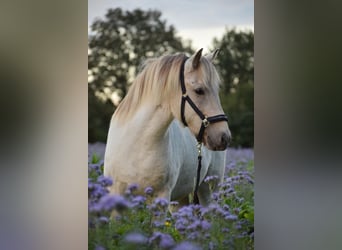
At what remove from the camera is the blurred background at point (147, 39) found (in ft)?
10.6

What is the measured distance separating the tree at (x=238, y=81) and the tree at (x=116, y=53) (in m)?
0.37

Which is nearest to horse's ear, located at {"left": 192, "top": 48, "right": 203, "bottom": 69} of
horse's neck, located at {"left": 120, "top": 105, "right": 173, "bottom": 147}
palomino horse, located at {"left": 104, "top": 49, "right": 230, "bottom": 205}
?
Answer: palomino horse, located at {"left": 104, "top": 49, "right": 230, "bottom": 205}

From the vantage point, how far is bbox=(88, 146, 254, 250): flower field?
3248mm

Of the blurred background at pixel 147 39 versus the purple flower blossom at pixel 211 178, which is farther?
the purple flower blossom at pixel 211 178

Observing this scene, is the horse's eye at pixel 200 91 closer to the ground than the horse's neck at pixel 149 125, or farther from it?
farther from it

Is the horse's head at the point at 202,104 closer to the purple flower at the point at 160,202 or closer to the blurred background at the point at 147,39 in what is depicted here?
the blurred background at the point at 147,39

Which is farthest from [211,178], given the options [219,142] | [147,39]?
[147,39]

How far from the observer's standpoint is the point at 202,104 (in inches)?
127

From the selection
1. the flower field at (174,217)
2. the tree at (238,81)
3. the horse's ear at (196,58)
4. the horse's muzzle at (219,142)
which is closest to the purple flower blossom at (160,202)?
the flower field at (174,217)

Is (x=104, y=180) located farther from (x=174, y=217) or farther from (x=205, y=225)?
(x=205, y=225)

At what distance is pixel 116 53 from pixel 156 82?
0.33 meters
